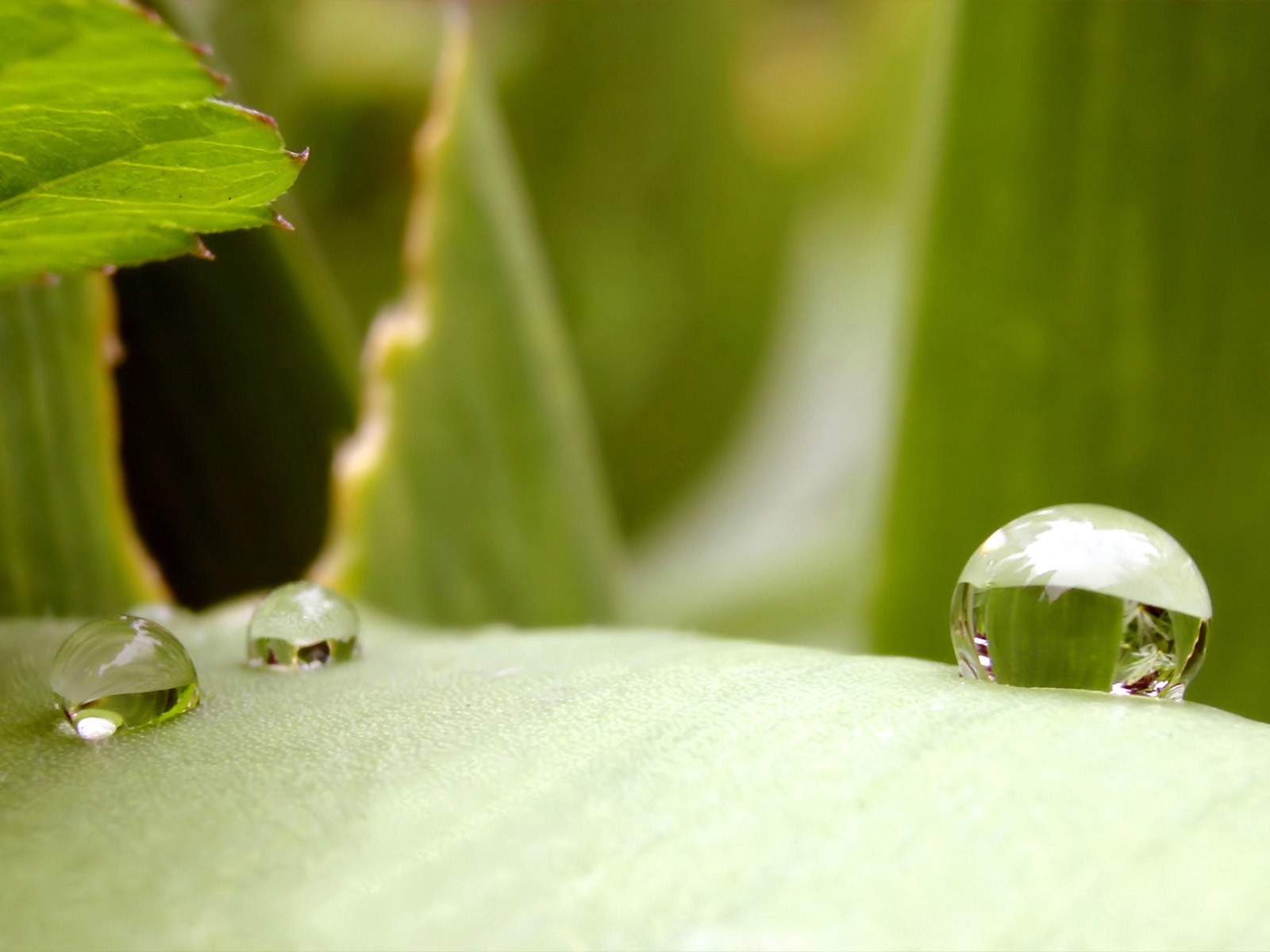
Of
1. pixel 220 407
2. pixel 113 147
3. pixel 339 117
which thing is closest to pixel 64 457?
pixel 220 407

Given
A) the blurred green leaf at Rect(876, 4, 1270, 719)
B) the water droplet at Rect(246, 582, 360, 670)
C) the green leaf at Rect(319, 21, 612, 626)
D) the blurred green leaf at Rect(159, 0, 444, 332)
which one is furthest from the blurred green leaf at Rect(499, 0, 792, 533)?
the water droplet at Rect(246, 582, 360, 670)

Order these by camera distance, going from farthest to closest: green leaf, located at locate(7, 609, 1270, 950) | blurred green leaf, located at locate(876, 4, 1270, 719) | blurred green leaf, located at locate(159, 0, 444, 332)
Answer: blurred green leaf, located at locate(159, 0, 444, 332) → blurred green leaf, located at locate(876, 4, 1270, 719) → green leaf, located at locate(7, 609, 1270, 950)

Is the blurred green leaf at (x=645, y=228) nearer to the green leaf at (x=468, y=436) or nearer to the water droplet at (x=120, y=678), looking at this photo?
the green leaf at (x=468, y=436)

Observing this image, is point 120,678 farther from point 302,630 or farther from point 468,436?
point 468,436

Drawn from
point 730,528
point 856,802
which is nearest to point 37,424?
point 856,802

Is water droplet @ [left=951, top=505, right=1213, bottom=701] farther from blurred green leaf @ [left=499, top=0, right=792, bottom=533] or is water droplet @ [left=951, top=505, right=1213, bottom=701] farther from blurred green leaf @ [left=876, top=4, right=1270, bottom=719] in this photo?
blurred green leaf @ [left=499, top=0, right=792, bottom=533]

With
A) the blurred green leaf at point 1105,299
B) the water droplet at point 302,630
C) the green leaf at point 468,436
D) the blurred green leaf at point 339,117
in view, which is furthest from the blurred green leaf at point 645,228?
the water droplet at point 302,630

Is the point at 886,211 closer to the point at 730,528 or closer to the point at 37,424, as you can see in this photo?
the point at 730,528
